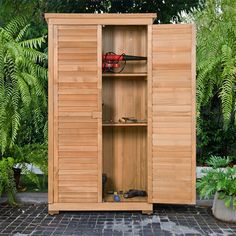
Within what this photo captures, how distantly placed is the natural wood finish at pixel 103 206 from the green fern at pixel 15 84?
2.63 ft

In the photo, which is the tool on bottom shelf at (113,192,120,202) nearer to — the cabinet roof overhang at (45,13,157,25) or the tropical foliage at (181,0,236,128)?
the tropical foliage at (181,0,236,128)

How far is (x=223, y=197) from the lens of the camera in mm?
2912

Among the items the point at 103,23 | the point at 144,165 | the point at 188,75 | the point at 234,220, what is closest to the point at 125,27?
the point at 103,23

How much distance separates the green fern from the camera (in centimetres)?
333

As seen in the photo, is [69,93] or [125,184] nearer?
[69,93]

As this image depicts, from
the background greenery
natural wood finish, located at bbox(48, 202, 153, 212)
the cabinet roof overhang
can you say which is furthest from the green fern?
natural wood finish, located at bbox(48, 202, 153, 212)

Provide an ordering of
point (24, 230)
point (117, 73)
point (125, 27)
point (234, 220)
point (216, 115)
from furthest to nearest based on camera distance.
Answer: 1. point (216, 115)
2. point (125, 27)
3. point (117, 73)
4. point (234, 220)
5. point (24, 230)

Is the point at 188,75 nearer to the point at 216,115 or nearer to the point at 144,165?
the point at 144,165

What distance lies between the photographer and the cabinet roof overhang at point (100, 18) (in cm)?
305

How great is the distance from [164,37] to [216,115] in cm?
178

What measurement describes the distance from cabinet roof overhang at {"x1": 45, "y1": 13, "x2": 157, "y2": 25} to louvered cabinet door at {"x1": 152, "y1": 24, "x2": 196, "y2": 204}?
128mm

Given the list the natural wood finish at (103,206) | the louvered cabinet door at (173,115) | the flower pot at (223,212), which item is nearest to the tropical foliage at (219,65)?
the louvered cabinet door at (173,115)

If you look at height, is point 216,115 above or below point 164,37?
below

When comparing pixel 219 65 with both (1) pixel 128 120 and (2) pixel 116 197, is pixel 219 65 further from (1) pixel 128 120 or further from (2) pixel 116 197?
(2) pixel 116 197
